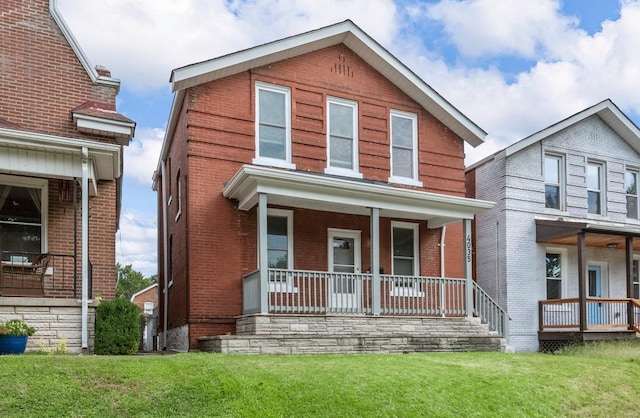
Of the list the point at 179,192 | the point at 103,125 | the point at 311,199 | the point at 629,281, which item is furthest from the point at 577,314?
the point at 103,125

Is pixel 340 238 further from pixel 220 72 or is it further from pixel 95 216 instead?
pixel 95 216

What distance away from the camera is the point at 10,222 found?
38.4 ft

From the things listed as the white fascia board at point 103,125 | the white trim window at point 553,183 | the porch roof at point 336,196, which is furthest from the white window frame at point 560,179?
the white fascia board at point 103,125

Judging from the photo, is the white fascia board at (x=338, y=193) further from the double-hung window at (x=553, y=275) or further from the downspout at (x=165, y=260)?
the double-hung window at (x=553, y=275)

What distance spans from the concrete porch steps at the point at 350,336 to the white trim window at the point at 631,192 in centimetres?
915

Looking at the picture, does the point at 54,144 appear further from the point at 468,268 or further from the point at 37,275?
the point at 468,268

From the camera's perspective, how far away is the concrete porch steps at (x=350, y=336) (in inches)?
453

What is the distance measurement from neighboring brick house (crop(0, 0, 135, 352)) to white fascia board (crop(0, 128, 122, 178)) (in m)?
0.02

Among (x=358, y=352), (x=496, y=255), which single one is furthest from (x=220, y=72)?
(x=496, y=255)

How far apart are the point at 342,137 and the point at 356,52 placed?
7.93 ft

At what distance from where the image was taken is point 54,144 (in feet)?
34.5

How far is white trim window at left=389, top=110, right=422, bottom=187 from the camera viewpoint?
16.7 meters

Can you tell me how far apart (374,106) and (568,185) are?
7.12 m

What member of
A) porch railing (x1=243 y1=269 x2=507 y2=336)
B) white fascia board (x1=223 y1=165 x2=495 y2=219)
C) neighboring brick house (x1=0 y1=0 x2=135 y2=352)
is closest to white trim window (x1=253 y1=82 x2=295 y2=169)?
white fascia board (x1=223 y1=165 x2=495 y2=219)
